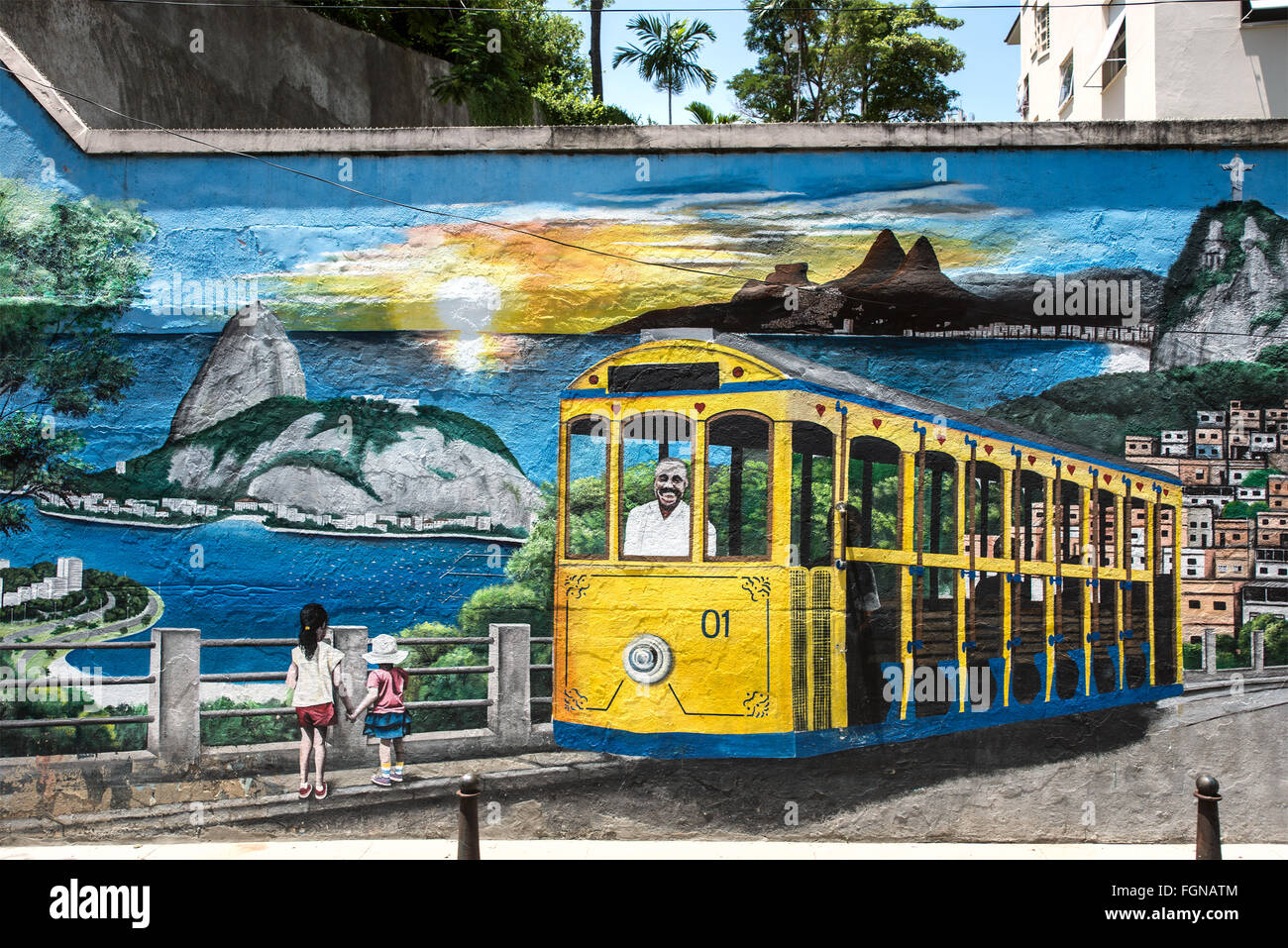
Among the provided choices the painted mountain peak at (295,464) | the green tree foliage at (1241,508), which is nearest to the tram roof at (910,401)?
the green tree foliage at (1241,508)

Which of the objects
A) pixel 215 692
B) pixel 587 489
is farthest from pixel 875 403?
pixel 215 692

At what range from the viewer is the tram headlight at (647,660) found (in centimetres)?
700

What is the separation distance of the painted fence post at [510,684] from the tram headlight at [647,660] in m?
0.77

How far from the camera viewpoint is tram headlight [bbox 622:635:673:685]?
700 cm

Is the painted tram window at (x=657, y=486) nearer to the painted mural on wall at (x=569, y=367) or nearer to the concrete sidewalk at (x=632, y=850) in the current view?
the painted mural on wall at (x=569, y=367)

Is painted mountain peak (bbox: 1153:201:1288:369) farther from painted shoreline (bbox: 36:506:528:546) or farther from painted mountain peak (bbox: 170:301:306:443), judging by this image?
painted mountain peak (bbox: 170:301:306:443)

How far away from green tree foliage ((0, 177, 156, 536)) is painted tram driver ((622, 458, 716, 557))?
3.88m

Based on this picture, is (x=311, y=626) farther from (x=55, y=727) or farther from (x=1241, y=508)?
(x=1241, y=508)

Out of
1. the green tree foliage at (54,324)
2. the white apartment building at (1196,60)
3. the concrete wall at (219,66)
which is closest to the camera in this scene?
the green tree foliage at (54,324)

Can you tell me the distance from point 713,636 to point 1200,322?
4144 mm

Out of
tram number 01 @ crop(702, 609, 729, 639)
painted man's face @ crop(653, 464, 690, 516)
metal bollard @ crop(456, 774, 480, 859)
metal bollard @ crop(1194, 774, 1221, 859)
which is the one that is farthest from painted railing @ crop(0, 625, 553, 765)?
metal bollard @ crop(1194, 774, 1221, 859)

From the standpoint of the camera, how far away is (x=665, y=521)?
6.98 meters

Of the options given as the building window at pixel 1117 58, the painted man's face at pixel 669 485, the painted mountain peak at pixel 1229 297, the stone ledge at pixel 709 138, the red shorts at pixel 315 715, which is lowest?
the red shorts at pixel 315 715

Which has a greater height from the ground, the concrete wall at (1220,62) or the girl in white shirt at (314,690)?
the concrete wall at (1220,62)
